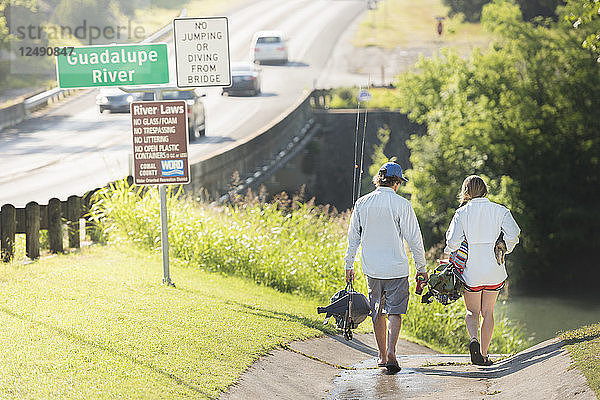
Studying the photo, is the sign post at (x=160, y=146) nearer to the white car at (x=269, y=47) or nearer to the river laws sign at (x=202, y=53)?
the river laws sign at (x=202, y=53)

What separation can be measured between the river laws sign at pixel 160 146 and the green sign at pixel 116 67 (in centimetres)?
42

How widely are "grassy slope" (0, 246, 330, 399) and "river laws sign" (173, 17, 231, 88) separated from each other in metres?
2.66

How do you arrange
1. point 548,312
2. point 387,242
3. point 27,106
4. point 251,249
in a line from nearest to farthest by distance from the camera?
point 387,242
point 251,249
point 548,312
point 27,106

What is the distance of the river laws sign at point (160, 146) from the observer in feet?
36.3

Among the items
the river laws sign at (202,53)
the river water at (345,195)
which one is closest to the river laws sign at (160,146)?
the river laws sign at (202,53)

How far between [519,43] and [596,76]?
335 cm

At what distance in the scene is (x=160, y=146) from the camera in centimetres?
1113

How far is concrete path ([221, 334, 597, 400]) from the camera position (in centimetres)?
661

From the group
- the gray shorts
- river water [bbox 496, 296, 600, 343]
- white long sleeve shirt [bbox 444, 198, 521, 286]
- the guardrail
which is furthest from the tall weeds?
the guardrail

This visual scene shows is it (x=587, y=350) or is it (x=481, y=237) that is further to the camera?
(x=481, y=237)

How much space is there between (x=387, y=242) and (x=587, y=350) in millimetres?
1853

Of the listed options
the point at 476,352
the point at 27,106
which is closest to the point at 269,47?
the point at 27,106

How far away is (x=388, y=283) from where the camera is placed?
780cm

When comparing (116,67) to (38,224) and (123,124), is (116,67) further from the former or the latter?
(123,124)
